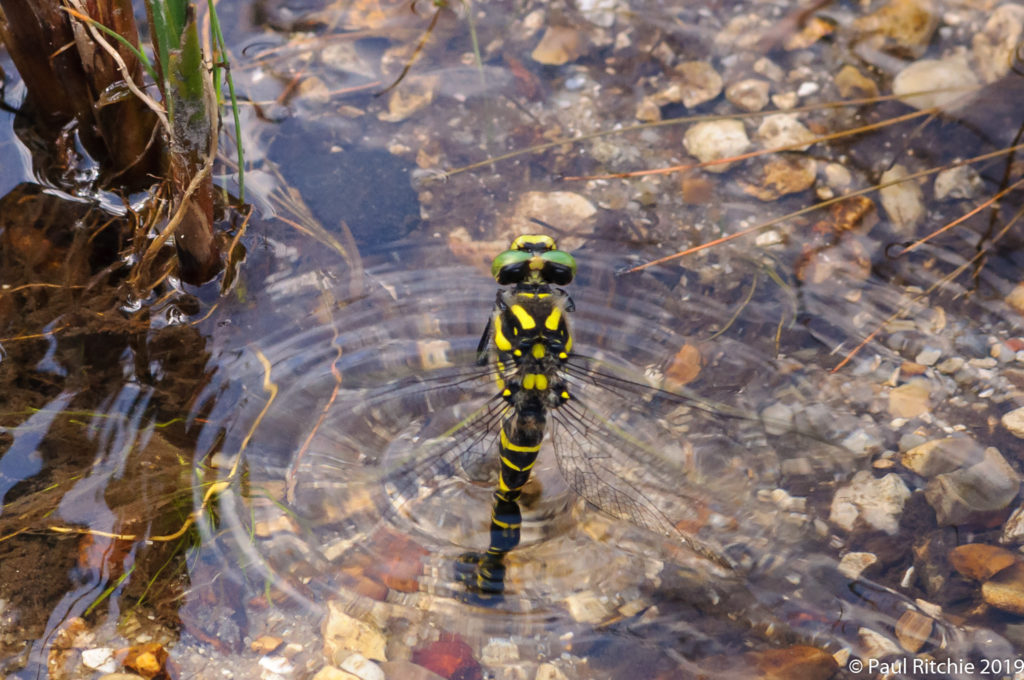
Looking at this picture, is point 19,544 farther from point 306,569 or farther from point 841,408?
point 841,408

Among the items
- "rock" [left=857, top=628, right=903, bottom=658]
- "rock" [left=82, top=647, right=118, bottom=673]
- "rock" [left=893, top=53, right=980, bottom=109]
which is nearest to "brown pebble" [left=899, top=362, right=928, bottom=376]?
"rock" [left=857, top=628, right=903, bottom=658]

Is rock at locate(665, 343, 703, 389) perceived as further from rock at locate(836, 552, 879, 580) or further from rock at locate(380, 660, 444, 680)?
rock at locate(380, 660, 444, 680)

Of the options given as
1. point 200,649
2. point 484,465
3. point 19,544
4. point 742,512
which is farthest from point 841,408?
point 19,544

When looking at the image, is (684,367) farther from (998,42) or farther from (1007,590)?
(998,42)

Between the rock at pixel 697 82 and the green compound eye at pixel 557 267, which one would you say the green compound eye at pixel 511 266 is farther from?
the rock at pixel 697 82

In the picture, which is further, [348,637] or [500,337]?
[500,337]

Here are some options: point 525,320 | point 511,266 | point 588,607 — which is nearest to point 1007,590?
point 588,607
